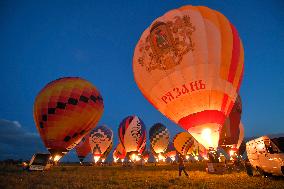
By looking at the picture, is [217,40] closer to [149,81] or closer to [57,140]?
[149,81]

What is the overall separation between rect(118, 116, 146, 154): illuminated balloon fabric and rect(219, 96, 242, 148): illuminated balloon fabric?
41.8ft

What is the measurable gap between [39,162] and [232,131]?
22256 mm

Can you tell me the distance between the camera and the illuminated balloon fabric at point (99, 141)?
1822 inches

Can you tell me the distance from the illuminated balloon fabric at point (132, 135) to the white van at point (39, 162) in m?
16.7

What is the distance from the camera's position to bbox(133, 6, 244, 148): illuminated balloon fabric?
16.0 metres

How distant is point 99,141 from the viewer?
152ft

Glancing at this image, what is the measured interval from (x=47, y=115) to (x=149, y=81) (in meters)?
11.5

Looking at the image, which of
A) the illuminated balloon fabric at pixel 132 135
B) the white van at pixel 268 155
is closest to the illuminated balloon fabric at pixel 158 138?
the illuminated balloon fabric at pixel 132 135

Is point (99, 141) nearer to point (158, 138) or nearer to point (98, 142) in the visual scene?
point (98, 142)

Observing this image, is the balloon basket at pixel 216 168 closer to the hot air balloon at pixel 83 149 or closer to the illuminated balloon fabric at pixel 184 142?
the hot air balloon at pixel 83 149

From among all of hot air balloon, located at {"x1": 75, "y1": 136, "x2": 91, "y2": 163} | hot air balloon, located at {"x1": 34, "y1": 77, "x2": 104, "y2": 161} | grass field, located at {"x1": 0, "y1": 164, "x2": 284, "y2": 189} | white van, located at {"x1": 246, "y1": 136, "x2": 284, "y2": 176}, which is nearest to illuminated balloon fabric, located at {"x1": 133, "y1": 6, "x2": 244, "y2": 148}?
white van, located at {"x1": 246, "y1": 136, "x2": 284, "y2": 176}

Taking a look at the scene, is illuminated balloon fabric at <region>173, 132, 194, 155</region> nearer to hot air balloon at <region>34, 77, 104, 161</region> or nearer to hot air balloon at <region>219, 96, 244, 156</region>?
hot air balloon at <region>219, 96, 244, 156</region>

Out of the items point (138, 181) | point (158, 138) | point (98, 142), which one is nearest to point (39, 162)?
point (138, 181)

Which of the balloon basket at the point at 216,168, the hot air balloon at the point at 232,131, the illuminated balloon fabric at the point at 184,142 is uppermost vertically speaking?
the illuminated balloon fabric at the point at 184,142
